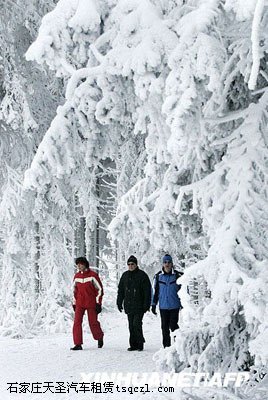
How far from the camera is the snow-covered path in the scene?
871 cm

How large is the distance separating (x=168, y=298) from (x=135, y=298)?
3.05 feet

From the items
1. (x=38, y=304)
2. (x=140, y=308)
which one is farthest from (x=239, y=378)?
(x=38, y=304)

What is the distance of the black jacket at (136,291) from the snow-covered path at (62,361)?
0.82 metres

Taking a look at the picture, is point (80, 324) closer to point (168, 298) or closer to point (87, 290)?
point (87, 290)

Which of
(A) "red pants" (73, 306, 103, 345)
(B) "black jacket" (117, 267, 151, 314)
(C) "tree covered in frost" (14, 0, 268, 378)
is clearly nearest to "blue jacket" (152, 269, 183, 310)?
(B) "black jacket" (117, 267, 151, 314)

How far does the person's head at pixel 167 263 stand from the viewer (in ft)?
36.7

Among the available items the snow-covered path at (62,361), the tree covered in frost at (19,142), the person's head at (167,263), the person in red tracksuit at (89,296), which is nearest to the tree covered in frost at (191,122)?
the snow-covered path at (62,361)

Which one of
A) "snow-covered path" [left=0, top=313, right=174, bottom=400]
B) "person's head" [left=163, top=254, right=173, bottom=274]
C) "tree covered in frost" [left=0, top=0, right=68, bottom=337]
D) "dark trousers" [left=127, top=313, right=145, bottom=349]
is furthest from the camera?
"tree covered in frost" [left=0, top=0, right=68, bottom=337]

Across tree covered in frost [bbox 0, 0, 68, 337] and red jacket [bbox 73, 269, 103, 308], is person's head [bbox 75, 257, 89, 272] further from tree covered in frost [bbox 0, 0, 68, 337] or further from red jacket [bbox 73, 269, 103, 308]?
tree covered in frost [bbox 0, 0, 68, 337]

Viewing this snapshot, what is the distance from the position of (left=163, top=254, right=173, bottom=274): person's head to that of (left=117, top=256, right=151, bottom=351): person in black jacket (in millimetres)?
640

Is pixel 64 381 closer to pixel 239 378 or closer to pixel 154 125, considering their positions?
pixel 239 378

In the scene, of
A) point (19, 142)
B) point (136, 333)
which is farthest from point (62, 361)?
point (19, 142)

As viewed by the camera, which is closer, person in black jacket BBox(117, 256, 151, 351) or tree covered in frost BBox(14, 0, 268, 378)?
tree covered in frost BBox(14, 0, 268, 378)

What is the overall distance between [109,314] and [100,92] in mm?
16639
